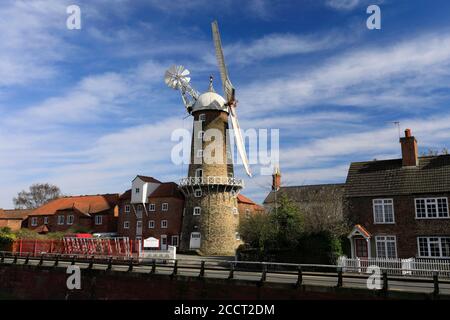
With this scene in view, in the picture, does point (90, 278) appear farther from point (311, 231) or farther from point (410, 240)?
point (410, 240)

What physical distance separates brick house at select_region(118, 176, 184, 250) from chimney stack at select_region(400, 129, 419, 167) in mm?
26407

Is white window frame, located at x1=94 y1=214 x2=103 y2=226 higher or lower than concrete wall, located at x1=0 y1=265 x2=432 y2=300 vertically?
higher

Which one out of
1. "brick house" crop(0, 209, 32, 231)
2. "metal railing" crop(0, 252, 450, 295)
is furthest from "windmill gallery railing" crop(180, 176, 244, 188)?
"brick house" crop(0, 209, 32, 231)

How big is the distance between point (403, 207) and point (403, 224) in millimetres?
1111

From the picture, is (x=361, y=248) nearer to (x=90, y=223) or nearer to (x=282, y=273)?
(x=282, y=273)

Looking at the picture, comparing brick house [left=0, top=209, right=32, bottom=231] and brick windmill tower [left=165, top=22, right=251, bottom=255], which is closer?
brick windmill tower [left=165, top=22, right=251, bottom=255]

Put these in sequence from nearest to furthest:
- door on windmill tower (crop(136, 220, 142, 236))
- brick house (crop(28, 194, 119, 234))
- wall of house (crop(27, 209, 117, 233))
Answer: door on windmill tower (crop(136, 220, 142, 236)) < wall of house (crop(27, 209, 117, 233)) < brick house (crop(28, 194, 119, 234))

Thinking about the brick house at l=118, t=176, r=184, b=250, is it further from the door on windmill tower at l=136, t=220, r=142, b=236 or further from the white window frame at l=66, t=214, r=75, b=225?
the white window frame at l=66, t=214, r=75, b=225

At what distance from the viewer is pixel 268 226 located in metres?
29.2

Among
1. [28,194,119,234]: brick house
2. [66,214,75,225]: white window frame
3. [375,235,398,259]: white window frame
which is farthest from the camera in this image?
[66,214,75,225]: white window frame

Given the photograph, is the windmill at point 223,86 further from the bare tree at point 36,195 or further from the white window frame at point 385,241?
the bare tree at point 36,195

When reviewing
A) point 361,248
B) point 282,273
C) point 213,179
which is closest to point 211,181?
point 213,179

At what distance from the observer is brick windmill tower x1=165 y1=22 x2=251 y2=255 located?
42.0 metres
